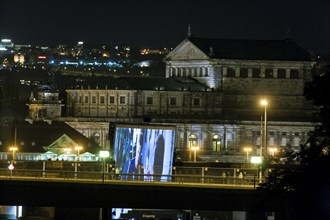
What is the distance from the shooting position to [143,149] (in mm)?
87938

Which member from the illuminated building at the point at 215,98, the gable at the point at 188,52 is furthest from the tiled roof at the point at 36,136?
the gable at the point at 188,52

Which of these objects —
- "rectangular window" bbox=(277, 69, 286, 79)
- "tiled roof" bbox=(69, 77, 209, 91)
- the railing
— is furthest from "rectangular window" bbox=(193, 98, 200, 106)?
the railing

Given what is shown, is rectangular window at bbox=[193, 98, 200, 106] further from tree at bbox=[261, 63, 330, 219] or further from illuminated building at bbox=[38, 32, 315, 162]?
tree at bbox=[261, 63, 330, 219]

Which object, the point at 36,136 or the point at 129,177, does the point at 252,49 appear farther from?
the point at 129,177

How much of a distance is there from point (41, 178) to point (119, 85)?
104715 millimetres

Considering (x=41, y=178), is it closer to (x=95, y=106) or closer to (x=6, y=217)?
(x=6, y=217)

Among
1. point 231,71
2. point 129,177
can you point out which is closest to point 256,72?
point 231,71

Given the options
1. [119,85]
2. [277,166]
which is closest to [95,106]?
[119,85]

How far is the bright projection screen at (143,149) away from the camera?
87.2m

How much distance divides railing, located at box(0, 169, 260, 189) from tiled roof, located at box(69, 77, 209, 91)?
3845 inches

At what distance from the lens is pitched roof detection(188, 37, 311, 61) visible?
190m

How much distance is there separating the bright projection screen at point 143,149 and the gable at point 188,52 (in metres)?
99.7

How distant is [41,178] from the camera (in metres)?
80.8

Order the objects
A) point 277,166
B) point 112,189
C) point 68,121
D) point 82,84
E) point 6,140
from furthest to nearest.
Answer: point 82,84, point 68,121, point 6,140, point 112,189, point 277,166
